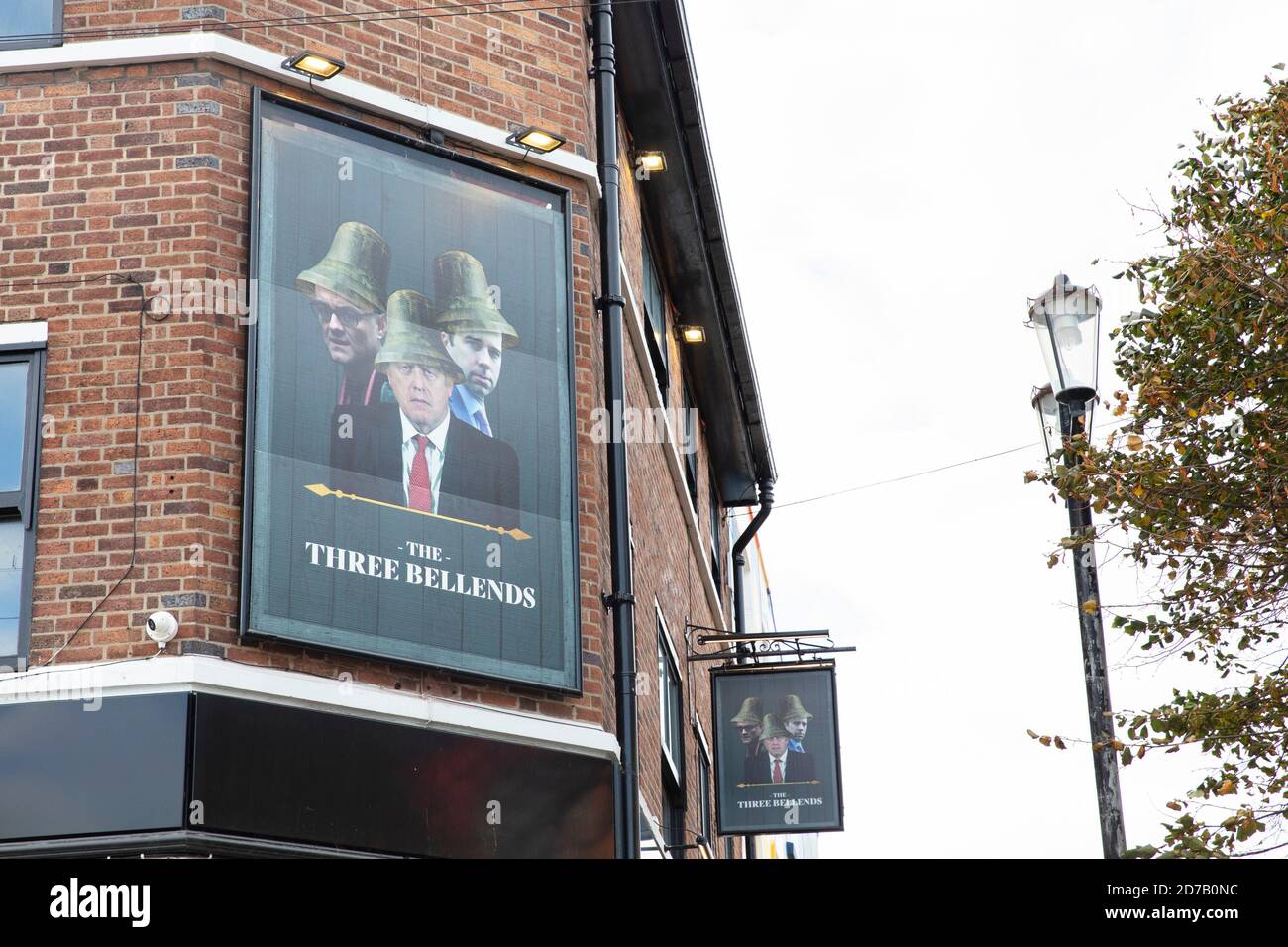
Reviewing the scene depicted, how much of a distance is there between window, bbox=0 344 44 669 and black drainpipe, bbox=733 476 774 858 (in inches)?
528

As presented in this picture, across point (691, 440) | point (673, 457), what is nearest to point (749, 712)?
point (673, 457)

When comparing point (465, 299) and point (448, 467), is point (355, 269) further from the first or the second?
point (448, 467)

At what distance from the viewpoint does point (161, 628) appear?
987 centimetres

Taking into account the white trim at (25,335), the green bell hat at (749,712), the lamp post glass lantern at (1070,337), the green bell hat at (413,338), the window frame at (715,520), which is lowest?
the green bell hat at (749,712)

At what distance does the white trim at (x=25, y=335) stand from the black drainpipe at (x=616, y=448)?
3.91m

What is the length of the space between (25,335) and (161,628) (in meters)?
2.16

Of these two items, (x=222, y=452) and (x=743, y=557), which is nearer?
(x=222, y=452)

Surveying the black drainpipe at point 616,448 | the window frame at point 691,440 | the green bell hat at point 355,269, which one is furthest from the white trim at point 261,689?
the window frame at point 691,440

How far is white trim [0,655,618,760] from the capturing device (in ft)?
32.1

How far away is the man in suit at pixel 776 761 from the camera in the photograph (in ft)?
52.1

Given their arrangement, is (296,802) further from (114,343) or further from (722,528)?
(722,528)

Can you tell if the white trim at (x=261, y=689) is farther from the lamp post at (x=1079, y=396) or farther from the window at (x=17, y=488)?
the lamp post at (x=1079, y=396)

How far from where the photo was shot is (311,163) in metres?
11.5

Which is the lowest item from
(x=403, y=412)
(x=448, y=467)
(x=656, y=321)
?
(x=448, y=467)
